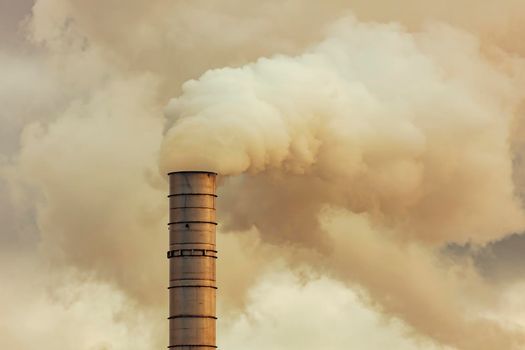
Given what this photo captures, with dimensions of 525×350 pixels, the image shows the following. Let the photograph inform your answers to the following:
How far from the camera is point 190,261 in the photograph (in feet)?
412

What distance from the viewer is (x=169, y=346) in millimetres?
125688

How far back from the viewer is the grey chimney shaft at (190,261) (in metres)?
125

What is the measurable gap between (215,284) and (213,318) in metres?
1.36

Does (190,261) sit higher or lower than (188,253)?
lower

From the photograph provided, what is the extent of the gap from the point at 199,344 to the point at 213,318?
1.35 m

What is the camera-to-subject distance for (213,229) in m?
126

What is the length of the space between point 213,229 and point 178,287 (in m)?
2.69

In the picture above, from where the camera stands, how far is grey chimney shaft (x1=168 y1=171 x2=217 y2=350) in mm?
125375

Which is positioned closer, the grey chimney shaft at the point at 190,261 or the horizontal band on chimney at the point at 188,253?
the grey chimney shaft at the point at 190,261

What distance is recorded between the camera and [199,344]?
125 metres

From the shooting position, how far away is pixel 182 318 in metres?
126

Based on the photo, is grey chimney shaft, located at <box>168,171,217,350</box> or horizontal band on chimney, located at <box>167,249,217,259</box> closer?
grey chimney shaft, located at <box>168,171,217,350</box>

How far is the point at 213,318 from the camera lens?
126 meters

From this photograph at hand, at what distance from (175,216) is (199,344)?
16.9 ft
